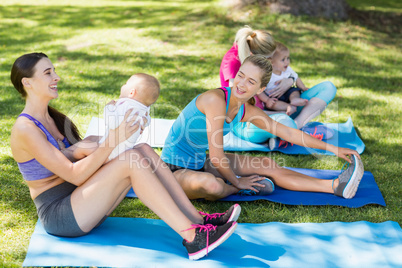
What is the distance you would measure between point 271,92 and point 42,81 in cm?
297

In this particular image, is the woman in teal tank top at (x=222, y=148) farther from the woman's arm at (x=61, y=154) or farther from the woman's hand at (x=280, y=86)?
the woman's hand at (x=280, y=86)

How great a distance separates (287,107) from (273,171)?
4.33ft

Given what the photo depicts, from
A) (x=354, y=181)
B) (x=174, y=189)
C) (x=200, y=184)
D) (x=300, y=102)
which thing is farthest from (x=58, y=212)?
(x=300, y=102)

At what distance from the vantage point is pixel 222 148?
3.66 m

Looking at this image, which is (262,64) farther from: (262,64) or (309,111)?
(309,111)

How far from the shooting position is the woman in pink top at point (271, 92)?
4641mm

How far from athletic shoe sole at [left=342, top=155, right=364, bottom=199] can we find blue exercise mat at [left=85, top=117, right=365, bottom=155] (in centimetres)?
93

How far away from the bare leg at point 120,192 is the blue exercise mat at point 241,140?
1813mm

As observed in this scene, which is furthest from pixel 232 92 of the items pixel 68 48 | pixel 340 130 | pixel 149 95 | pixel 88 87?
pixel 68 48

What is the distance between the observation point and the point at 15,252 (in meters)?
3.11

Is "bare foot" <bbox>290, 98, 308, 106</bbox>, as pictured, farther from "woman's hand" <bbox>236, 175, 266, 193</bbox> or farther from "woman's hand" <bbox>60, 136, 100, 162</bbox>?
"woman's hand" <bbox>60, 136, 100, 162</bbox>

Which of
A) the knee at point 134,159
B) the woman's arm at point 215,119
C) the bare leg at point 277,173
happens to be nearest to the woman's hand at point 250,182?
the bare leg at point 277,173

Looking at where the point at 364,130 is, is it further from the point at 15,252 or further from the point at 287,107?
the point at 15,252

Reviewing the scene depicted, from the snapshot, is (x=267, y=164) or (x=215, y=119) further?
(x=267, y=164)
